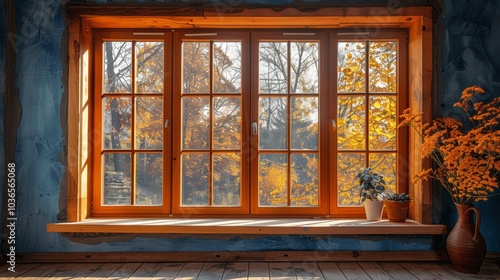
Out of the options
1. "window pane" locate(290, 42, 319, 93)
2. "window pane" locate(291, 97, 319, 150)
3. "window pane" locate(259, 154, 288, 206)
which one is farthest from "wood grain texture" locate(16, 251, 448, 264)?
"window pane" locate(290, 42, 319, 93)

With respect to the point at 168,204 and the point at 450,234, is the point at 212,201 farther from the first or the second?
the point at 450,234

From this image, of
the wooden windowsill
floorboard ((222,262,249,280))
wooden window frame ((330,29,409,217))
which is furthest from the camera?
wooden window frame ((330,29,409,217))

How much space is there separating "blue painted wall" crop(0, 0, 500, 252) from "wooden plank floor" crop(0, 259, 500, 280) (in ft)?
0.47

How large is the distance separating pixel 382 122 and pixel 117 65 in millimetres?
2317

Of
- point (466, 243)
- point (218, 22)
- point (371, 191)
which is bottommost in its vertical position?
point (466, 243)

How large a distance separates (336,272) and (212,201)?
1165mm

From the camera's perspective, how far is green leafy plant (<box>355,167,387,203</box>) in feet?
11.2

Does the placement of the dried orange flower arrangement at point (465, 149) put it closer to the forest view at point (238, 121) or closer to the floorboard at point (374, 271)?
the forest view at point (238, 121)

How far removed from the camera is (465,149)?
3.02 metres

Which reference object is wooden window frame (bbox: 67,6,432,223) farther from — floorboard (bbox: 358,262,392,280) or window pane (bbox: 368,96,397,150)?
floorboard (bbox: 358,262,392,280)

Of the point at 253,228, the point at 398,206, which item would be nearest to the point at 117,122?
the point at 253,228

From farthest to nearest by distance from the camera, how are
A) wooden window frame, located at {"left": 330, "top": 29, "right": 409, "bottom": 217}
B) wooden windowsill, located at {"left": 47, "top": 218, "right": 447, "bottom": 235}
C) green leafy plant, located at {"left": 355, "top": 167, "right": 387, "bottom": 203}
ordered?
wooden window frame, located at {"left": 330, "top": 29, "right": 409, "bottom": 217}
green leafy plant, located at {"left": 355, "top": 167, "right": 387, "bottom": 203}
wooden windowsill, located at {"left": 47, "top": 218, "right": 447, "bottom": 235}

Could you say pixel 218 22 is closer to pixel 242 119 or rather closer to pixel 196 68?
pixel 196 68

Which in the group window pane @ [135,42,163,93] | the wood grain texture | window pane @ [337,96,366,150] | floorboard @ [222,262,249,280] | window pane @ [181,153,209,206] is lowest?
floorboard @ [222,262,249,280]
